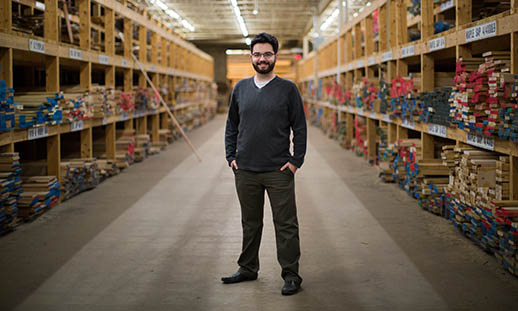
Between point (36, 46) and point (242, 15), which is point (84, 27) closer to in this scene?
point (36, 46)

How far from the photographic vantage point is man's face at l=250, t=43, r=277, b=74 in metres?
3.92

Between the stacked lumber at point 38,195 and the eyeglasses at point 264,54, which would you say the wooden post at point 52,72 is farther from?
the eyeglasses at point 264,54

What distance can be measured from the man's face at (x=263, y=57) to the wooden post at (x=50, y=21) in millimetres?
4535

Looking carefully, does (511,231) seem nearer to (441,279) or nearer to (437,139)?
(441,279)

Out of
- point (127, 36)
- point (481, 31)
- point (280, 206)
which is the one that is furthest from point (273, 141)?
point (127, 36)

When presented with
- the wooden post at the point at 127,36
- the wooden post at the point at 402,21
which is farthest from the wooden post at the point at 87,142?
the wooden post at the point at 402,21

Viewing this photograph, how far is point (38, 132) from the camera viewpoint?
6.79m

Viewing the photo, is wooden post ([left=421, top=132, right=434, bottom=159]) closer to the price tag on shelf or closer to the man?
the man

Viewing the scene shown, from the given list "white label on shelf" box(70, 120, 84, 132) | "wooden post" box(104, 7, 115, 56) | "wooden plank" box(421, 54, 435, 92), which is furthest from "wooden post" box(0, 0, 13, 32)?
"wooden plank" box(421, 54, 435, 92)

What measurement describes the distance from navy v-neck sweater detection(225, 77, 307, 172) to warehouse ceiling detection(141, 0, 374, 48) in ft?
47.8

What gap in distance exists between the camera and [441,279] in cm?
431

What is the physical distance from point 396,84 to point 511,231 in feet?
16.0

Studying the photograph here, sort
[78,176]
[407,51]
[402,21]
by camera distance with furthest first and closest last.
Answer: [402,21]
[407,51]
[78,176]

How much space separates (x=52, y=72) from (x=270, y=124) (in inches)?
186
